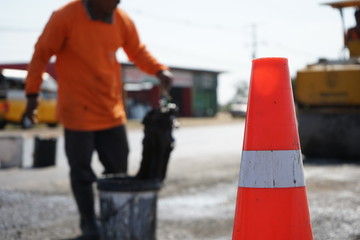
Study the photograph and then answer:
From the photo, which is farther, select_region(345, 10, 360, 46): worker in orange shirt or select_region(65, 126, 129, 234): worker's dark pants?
select_region(65, 126, 129, 234): worker's dark pants

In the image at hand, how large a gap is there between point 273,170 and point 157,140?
1815mm

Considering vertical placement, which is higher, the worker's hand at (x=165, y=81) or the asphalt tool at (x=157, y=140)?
the worker's hand at (x=165, y=81)

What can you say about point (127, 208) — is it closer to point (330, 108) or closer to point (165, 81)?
point (165, 81)

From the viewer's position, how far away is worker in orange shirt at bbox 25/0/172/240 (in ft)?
15.4

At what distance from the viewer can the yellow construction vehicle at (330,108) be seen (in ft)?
31.3

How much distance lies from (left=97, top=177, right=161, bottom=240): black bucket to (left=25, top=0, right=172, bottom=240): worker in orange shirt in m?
0.54

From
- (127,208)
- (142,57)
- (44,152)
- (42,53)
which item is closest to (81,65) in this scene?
(42,53)

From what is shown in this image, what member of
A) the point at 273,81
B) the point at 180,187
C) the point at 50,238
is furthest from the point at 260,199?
the point at 180,187

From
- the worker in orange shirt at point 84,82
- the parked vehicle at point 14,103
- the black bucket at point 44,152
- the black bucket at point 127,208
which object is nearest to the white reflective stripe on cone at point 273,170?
the black bucket at point 127,208

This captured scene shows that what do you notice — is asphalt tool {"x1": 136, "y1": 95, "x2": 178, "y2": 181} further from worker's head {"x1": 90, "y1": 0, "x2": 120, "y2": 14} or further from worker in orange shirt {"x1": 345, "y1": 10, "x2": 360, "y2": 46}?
worker in orange shirt {"x1": 345, "y1": 10, "x2": 360, "y2": 46}

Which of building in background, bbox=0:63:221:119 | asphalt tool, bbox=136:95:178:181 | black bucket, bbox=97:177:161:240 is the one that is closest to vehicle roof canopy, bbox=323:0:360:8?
asphalt tool, bbox=136:95:178:181

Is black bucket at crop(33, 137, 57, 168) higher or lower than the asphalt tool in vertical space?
lower

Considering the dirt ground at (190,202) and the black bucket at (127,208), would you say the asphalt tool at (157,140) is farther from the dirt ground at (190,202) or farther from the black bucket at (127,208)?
the dirt ground at (190,202)

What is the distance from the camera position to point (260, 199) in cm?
281
